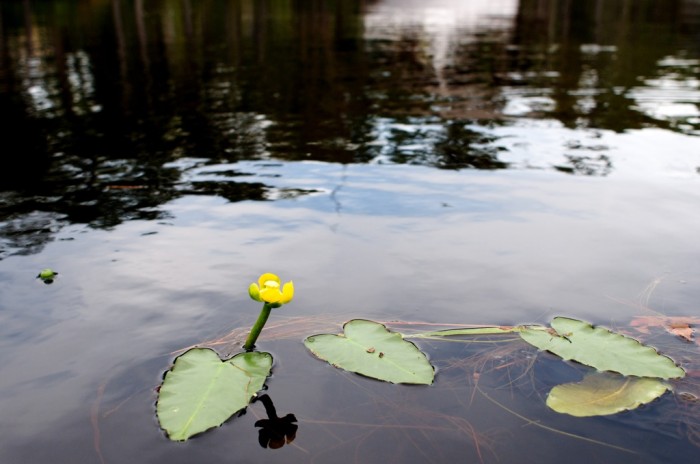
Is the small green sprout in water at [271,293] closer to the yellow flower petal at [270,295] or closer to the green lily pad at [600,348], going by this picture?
the yellow flower petal at [270,295]

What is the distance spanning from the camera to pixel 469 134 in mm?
6246

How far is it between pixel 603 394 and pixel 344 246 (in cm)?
180

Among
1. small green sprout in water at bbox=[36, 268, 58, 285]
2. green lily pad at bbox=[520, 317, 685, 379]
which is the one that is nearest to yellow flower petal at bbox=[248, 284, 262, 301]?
green lily pad at bbox=[520, 317, 685, 379]

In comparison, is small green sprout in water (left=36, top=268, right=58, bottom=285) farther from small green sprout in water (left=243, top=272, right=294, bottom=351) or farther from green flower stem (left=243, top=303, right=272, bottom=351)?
small green sprout in water (left=243, top=272, right=294, bottom=351)

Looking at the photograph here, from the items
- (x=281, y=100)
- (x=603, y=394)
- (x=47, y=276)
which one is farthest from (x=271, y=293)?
(x=281, y=100)

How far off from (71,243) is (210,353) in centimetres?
184

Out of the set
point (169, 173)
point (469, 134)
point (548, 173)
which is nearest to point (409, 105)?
point (469, 134)

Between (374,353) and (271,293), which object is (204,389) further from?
(374,353)

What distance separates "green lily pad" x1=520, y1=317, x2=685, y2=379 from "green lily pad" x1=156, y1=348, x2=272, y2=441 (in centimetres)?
116

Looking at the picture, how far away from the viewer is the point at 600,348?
2352 mm

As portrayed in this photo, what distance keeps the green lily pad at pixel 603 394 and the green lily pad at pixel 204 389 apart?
1.13m

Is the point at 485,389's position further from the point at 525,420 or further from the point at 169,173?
the point at 169,173

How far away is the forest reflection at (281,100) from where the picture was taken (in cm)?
498

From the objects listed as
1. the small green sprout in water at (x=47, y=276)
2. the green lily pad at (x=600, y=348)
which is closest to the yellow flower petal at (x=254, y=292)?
the green lily pad at (x=600, y=348)
